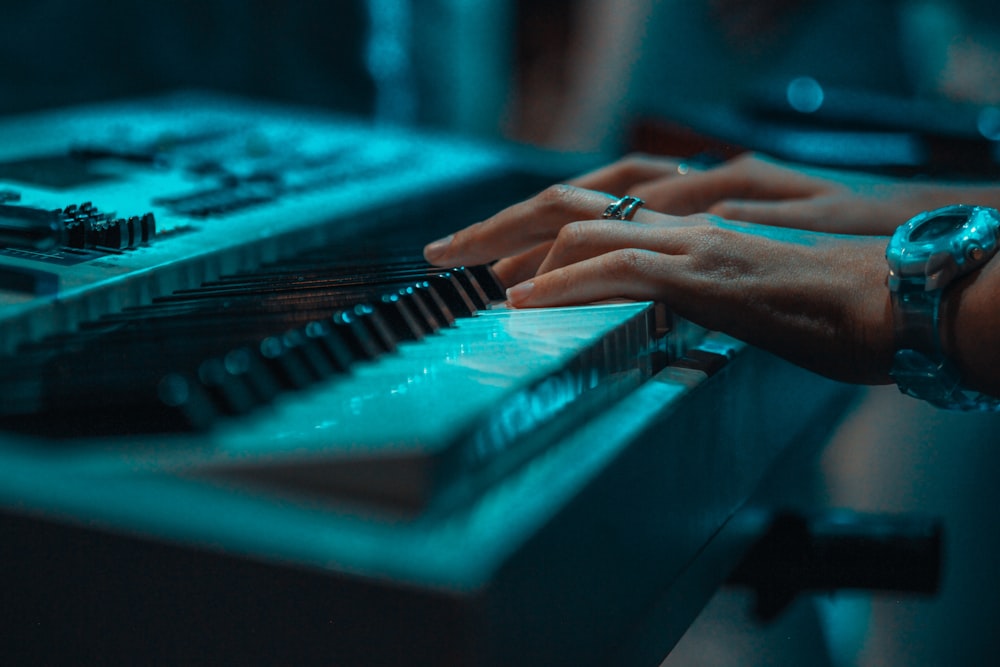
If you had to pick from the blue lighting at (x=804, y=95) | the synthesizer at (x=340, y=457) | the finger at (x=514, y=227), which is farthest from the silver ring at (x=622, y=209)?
the blue lighting at (x=804, y=95)

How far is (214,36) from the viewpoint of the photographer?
184 cm

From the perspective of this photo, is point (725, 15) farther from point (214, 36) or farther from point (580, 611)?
point (580, 611)

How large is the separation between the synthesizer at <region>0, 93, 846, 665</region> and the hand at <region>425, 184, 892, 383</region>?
25 mm

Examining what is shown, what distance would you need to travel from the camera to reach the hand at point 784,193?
3.14ft

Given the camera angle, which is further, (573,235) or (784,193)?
(784,193)

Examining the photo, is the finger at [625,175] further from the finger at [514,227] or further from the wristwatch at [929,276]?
the wristwatch at [929,276]

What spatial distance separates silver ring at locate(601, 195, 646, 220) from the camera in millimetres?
808

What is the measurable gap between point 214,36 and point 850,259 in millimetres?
1401

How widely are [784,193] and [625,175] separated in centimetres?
16

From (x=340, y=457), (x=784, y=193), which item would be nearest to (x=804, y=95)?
(x=784, y=193)

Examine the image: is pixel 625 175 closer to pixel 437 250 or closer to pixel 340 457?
pixel 437 250

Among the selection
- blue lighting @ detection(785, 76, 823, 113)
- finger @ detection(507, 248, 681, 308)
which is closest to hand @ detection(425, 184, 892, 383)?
finger @ detection(507, 248, 681, 308)

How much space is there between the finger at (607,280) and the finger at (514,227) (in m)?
0.09

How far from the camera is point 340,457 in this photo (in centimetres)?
45
